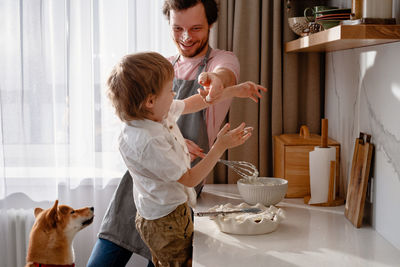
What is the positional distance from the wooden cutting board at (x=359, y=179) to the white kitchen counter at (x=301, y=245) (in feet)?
0.12

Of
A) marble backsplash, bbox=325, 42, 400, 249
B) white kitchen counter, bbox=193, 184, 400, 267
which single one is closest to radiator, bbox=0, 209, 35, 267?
white kitchen counter, bbox=193, 184, 400, 267

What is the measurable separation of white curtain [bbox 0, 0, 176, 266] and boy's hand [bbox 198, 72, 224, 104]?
0.72 metres

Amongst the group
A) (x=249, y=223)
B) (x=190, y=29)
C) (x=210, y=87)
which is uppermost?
(x=190, y=29)

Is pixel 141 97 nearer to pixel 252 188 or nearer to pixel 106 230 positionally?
pixel 252 188

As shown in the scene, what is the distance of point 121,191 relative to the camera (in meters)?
1.62

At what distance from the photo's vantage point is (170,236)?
122 cm

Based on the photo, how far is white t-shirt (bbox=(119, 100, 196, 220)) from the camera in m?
1.13

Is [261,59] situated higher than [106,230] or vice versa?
[261,59]

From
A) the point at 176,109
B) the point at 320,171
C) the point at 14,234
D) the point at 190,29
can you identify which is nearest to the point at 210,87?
the point at 176,109

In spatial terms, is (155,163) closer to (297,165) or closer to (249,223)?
(249,223)

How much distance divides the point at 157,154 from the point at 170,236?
0.24 m

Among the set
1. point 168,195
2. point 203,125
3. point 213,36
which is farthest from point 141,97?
point 213,36

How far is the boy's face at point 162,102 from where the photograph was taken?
1.18m

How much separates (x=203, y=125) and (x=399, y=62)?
71 cm
